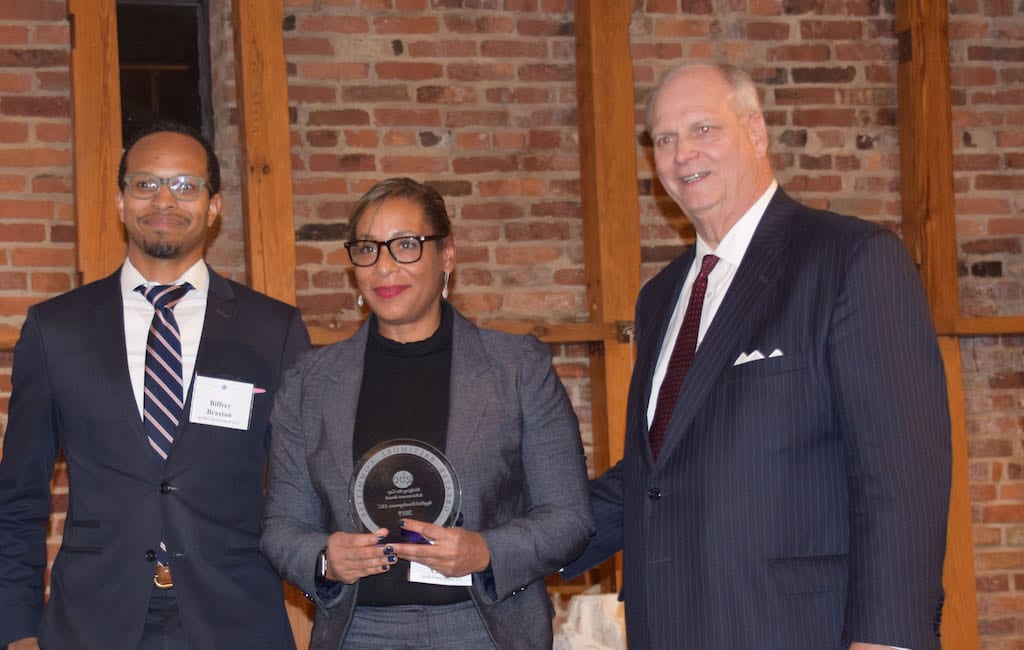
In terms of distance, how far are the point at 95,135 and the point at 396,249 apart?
7.49 ft

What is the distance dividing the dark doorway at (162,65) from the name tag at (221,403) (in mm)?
2245

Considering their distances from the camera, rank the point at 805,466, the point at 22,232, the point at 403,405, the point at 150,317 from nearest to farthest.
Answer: the point at 805,466
the point at 403,405
the point at 150,317
the point at 22,232

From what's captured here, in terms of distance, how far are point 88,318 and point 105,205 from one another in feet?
5.40

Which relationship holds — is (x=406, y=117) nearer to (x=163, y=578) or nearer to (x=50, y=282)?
(x=50, y=282)

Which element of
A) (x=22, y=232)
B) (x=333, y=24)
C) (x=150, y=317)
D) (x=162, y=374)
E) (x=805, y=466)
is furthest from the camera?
(x=333, y=24)

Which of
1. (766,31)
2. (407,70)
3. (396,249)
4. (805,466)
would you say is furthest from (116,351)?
(766,31)

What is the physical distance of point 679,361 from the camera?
7.88ft

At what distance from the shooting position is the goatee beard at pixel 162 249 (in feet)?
9.35

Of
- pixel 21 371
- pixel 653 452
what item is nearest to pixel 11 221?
pixel 21 371

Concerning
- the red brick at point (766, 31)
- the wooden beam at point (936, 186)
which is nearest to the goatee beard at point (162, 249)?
the red brick at point (766, 31)

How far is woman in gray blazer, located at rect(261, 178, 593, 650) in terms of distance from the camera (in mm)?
2311

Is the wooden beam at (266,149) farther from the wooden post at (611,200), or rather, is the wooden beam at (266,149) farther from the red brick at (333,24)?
the wooden post at (611,200)

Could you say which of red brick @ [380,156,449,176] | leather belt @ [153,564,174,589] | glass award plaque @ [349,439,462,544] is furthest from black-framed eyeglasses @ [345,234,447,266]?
red brick @ [380,156,449,176]

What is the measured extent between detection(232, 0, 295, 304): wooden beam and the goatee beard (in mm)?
1597
